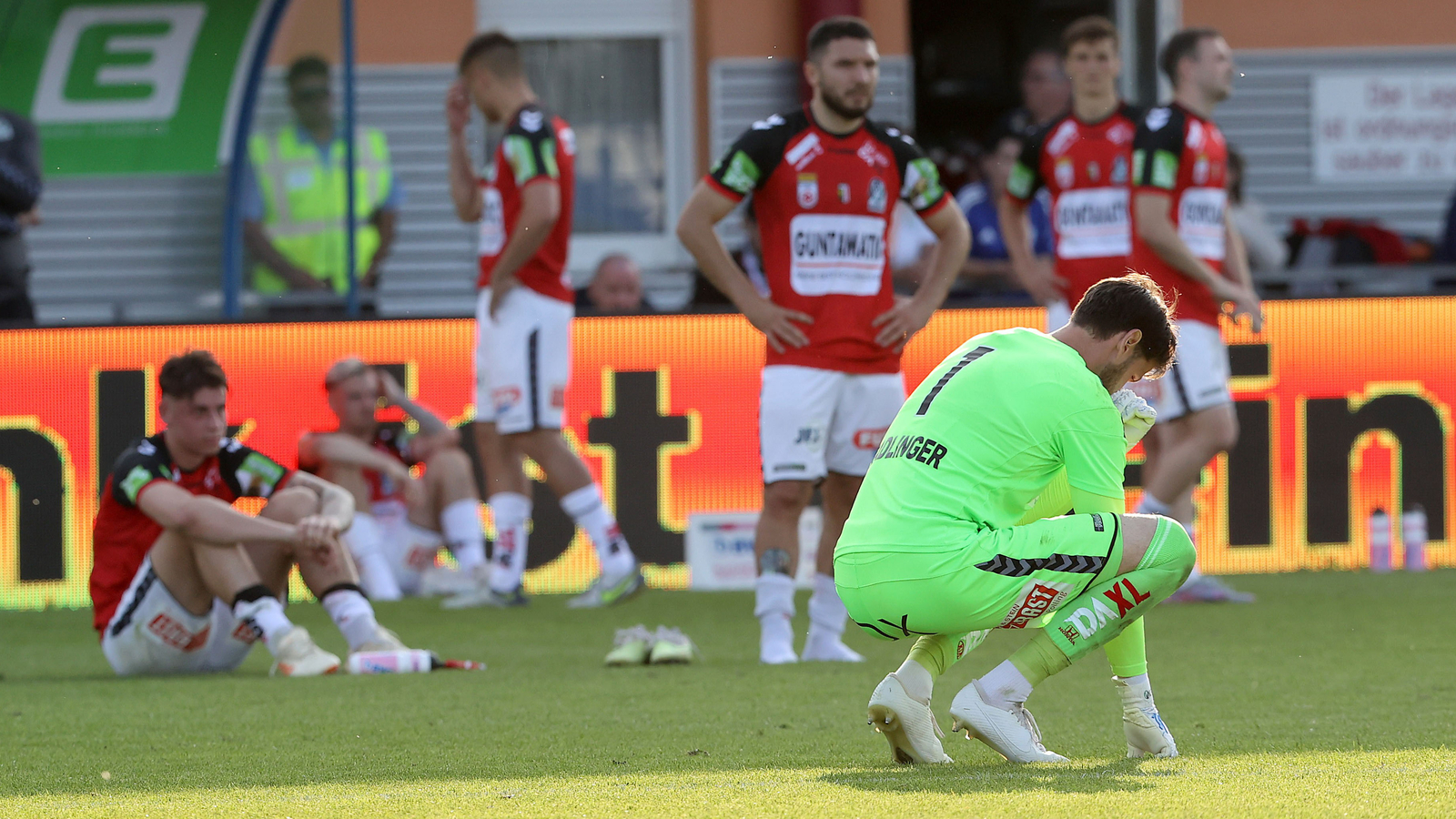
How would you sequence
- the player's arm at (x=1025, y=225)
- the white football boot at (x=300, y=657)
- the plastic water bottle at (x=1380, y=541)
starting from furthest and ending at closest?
1. the plastic water bottle at (x=1380, y=541)
2. the player's arm at (x=1025, y=225)
3. the white football boot at (x=300, y=657)

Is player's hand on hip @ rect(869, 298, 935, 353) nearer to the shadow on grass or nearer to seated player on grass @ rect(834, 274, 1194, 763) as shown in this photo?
seated player on grass @ rect(834, 274, 1194, 763)

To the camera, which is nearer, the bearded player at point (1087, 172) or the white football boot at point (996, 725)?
the white football boot at point (996, 725)

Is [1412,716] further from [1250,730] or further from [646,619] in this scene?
[646,619]

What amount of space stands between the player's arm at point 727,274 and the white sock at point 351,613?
156cm

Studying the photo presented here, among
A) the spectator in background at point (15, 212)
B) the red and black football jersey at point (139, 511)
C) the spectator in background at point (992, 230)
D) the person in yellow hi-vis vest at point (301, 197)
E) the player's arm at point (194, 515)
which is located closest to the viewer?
the player's arm at point (194, 515)

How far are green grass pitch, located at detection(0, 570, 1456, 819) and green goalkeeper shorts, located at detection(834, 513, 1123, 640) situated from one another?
332 mm

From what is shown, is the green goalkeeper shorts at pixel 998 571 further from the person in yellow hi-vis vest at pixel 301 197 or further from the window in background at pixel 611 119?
the window in background at pixel 611 119

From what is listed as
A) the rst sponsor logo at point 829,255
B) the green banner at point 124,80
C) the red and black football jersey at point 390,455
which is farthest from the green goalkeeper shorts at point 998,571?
the green banner at point 124,80

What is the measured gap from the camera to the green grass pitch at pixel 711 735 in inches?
159

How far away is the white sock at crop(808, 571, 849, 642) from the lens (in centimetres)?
695

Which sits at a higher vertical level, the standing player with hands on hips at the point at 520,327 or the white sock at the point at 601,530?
the standing player with hands on hips at the point at 520,327

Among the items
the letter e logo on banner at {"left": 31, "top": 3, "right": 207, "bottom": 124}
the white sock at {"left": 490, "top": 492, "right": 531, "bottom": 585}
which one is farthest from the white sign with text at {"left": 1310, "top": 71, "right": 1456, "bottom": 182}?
the letter e logo on banner at {"left": 31, "top": 3, "right": 207, "bottom": 124}

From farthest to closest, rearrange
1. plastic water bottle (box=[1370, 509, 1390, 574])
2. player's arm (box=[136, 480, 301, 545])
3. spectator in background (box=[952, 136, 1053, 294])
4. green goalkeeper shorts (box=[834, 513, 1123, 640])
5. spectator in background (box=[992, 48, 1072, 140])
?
spectator in background (box=[992, 48, 1072, 140])
spectator in background (box=[952, 136, 1053, 294])
plastic water bottle (box=[1370, 509, 1390, 574])
player's arm (box=[136, 480, 301, 545])
green goalkeeper shorts (box=[834, 513, 1123, 640])

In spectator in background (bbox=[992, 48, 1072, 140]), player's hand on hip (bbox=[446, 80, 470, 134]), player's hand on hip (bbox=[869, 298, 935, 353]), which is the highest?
spectator in background (bbox=[992, 48, 1072, 140])
